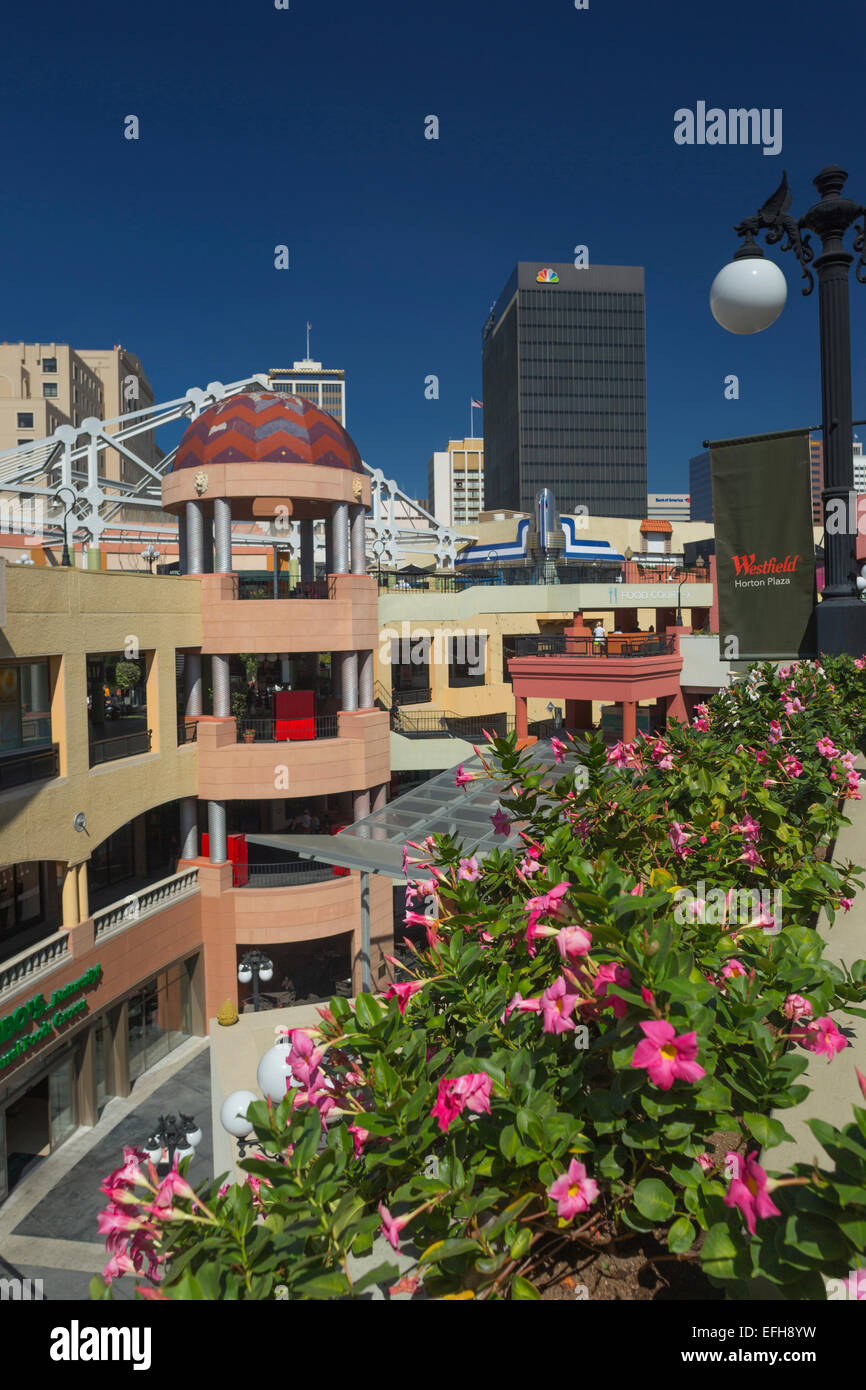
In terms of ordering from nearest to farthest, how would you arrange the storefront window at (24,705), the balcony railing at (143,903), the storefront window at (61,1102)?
the storefront window at (24,705) < the storefront window at (61,1102) < the balcony railing at (143,903)

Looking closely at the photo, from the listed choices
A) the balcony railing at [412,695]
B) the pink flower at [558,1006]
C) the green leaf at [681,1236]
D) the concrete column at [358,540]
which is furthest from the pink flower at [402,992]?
the balcony railing at [412,695]

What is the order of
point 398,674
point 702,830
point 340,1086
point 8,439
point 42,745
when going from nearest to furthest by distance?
point 340,1086, point 702,830, point 42,745, point 398,674, point 8,439

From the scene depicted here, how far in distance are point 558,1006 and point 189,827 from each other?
24.2m

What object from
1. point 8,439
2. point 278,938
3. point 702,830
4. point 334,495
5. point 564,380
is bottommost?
point 278,938

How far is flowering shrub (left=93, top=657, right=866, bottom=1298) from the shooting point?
2.19 metres

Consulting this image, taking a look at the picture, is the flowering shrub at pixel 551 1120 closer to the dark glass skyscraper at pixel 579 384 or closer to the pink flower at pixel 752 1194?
the pink flower at pixel 752 1194

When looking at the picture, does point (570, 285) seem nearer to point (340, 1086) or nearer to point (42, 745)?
point (42, 745)

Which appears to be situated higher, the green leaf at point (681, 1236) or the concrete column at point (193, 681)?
the concrete column at point (193, 681)

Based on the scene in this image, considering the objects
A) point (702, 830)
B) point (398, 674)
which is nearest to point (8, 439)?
point (398, 674)

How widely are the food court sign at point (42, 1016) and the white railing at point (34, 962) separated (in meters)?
0.48

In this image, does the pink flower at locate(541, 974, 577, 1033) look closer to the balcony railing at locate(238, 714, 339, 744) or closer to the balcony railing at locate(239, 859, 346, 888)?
the balcony railing at locate(238, 714, 339, 744)

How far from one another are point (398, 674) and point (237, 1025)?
16931 mm

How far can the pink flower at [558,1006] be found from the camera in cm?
260
